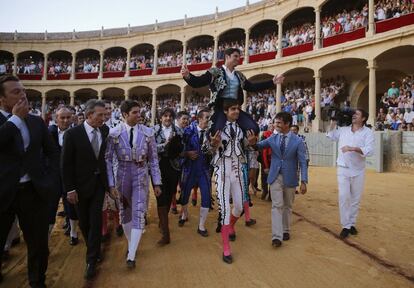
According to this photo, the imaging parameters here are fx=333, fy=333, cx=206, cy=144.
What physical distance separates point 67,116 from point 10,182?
2.01m

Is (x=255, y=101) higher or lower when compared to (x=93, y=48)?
lower

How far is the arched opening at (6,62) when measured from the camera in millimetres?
27684

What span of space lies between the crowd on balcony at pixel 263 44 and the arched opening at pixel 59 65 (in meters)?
15.6

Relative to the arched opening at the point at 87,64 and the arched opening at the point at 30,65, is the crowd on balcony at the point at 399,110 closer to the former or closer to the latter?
the arched opening at the point at 87,64

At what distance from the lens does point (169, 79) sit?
23.8 metres

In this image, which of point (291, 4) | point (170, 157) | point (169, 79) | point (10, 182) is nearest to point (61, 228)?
point (170, 157)

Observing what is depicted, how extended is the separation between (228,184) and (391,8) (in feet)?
46.6

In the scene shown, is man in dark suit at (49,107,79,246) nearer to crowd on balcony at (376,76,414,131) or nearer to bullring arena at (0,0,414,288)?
bullring arena at (0,0,414,288)

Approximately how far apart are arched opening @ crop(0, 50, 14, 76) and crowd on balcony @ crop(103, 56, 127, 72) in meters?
8.09

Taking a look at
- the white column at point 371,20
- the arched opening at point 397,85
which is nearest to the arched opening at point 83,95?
the arched opening at point 397,85

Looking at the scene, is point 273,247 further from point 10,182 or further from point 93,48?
point 93,48

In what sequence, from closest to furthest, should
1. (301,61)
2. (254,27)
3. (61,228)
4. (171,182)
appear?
(171,182)
(61,228)
(301,61)
(254,27)

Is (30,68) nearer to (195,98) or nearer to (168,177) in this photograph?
(195,98)

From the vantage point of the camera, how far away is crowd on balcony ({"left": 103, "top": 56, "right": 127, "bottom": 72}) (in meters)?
26.3
